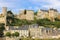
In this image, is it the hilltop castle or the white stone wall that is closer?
the white stone wall

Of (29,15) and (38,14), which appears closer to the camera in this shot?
(29,15)

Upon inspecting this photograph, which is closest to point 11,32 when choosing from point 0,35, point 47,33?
point 0,35

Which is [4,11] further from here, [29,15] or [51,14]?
[51,14]

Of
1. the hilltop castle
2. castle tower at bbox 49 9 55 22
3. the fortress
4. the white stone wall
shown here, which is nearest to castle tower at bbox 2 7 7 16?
the fortress

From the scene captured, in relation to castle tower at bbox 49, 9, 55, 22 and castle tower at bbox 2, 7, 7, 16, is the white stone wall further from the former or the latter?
castle tower at bbox 2, 7, 7, 16

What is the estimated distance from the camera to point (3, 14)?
35.5 m

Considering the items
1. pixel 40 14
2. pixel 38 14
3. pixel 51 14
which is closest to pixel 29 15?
pixel 40 14

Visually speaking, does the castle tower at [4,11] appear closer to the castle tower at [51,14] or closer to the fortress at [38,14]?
the fortress at [38,14]

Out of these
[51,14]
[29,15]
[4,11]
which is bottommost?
[51,14]

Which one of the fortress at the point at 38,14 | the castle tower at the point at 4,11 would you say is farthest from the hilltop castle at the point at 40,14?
the castle tower at the point at 4,11

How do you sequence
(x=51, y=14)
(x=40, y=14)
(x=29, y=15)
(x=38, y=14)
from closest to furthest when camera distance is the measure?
(x=29, y=15)
(x=40, y=14)
(x=38, y=14)
(x=51, y=14)

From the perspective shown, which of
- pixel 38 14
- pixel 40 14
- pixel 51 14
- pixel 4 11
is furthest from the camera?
pixel 51 14

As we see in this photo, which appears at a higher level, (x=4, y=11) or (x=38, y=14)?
(x=4, y=11)

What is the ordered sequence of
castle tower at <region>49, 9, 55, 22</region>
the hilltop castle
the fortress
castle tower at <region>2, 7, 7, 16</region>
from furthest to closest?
1. castle tower at <region>49, 9, 55, 22</region>
2. the hilltop castle
3. the fortress
4. castle tower at <region>2, 7, 7, 16</region>
